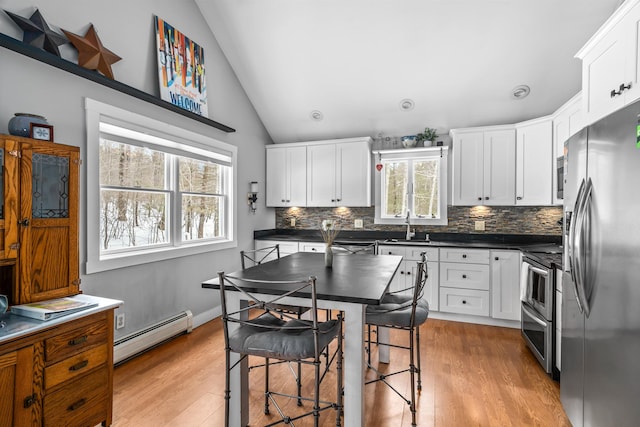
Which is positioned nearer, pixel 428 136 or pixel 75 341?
pixel 75 341

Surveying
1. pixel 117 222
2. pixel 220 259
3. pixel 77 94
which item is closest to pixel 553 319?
pixel 220 259

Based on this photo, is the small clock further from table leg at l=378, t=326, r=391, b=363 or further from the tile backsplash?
the tile backsplash

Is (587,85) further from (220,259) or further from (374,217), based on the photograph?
(220,259)

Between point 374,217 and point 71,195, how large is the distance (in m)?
3.76

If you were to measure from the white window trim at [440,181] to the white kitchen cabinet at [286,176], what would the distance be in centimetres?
110

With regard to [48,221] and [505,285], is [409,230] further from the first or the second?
[48,221]

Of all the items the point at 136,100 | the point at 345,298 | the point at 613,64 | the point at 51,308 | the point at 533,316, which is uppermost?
the point at 136,100

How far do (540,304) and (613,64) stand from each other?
6.18 ft

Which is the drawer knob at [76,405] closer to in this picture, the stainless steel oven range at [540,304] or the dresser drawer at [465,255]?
the stainless steel oven range at [540,304]

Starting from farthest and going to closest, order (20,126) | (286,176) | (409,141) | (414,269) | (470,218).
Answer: (286,176)
(409,141)
(470,218)
(414,269)
(20,126)

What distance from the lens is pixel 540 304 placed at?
280 cm

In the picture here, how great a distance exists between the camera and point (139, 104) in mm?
2971

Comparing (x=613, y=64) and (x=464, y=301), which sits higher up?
(x=613, y=64)

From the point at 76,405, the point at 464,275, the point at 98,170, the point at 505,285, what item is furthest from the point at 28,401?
the point at 505,285
